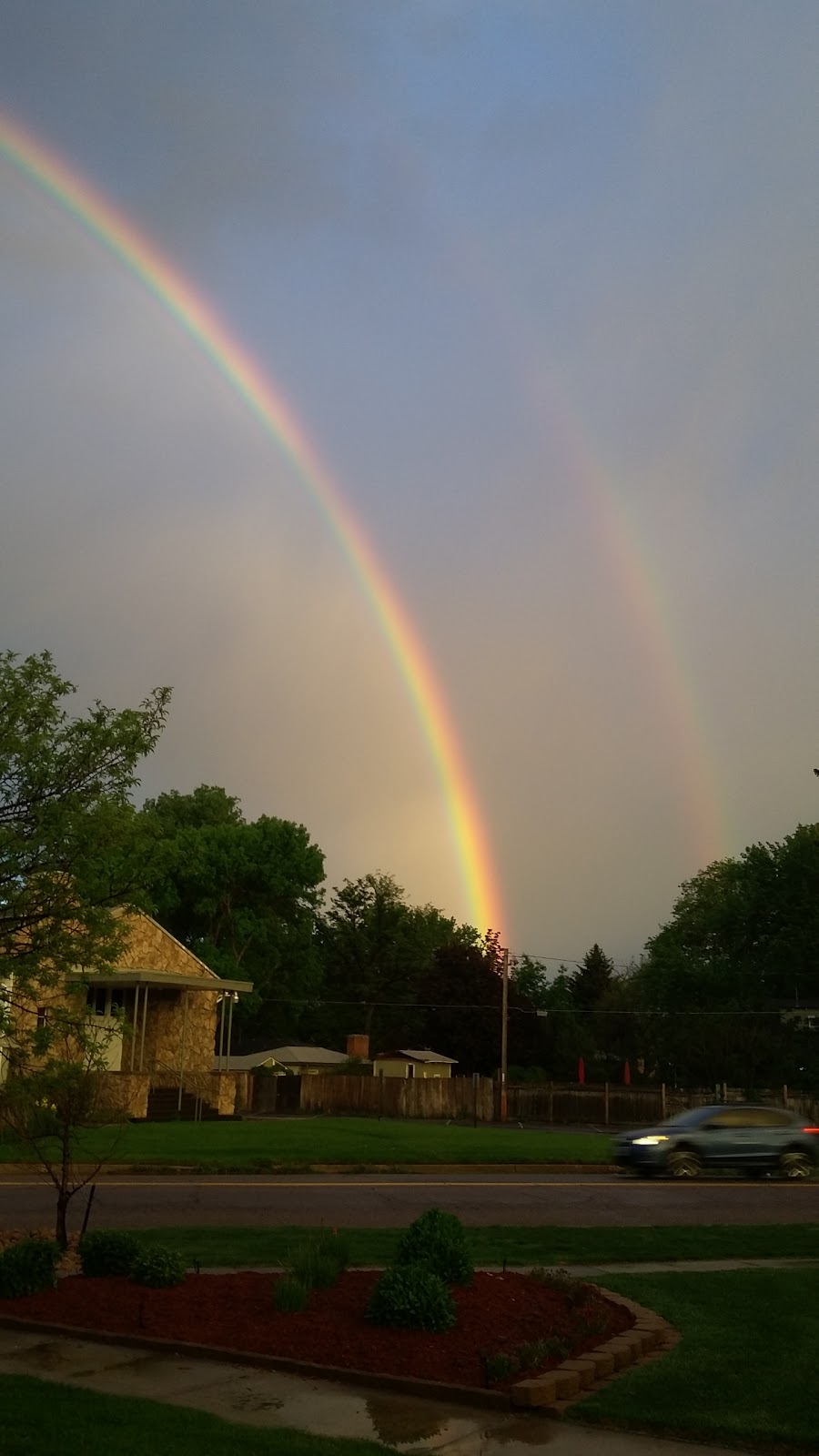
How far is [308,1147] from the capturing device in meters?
26.8

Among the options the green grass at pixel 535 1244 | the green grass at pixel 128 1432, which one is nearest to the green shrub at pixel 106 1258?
the green grass at pixel 535 1244

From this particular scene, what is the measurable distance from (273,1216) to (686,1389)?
9478 mm

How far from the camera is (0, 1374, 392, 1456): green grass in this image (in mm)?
5949

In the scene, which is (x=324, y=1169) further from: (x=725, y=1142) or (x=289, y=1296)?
(x=289, y=1296)

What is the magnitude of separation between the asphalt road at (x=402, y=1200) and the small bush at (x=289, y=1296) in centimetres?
627

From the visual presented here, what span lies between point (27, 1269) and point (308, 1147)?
17.7 meters

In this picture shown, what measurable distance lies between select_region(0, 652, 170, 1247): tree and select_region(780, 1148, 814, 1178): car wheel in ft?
59.5

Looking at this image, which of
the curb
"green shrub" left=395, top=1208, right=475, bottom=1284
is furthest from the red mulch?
the curb

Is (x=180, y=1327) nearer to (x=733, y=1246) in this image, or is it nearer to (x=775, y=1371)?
(x=775, y=1371)

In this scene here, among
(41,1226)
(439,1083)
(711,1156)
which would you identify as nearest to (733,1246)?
(41,1226)

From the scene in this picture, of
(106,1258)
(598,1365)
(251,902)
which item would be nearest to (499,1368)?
(598,1365)

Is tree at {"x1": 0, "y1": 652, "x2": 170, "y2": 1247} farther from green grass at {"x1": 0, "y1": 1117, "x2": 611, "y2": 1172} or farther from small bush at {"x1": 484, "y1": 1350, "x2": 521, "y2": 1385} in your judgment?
green grass at {"x1": 0, "y1": 1117, "x2": 611, "y2": 1172}

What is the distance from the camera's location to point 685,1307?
32.7ft

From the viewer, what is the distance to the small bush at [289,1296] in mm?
9000
